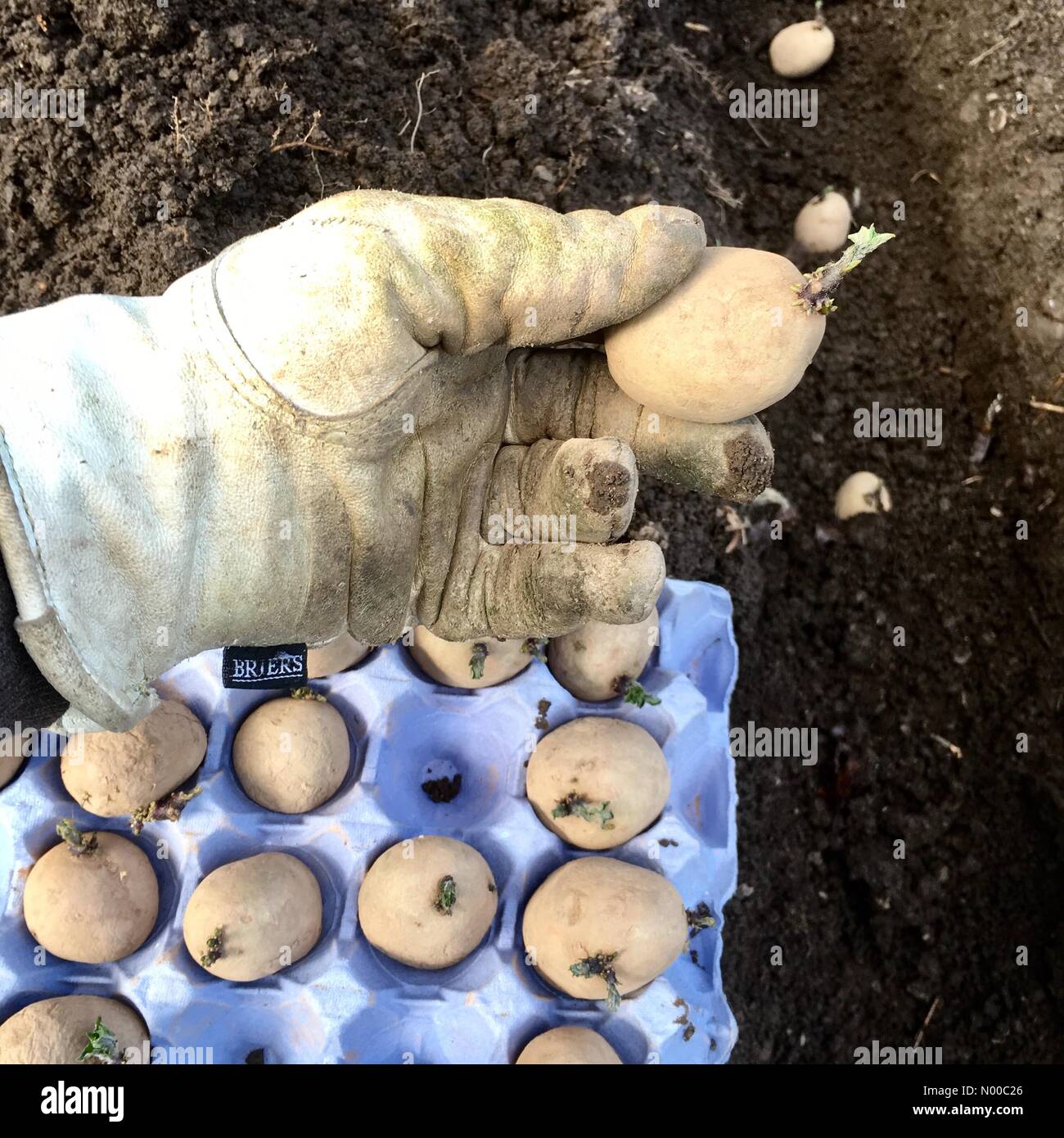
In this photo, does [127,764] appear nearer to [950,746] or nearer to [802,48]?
[950,746]

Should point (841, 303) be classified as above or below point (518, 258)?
above

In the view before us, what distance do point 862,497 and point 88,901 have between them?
3.56 metres

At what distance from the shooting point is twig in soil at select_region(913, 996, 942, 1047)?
11.9 ft

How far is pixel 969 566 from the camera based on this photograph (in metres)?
3.93

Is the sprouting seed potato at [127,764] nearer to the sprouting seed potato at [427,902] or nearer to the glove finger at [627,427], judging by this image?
the sprouting seed potato at [427,902]

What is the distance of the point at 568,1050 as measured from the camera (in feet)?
8.14

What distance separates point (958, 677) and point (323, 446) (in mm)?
3362

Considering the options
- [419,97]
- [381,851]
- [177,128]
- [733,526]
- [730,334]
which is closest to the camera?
[730,334]

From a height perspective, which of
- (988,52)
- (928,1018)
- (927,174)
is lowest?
(928,1018)

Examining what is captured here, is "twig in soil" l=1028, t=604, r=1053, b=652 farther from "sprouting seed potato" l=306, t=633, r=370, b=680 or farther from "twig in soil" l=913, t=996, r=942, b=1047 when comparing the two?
"sprouting seed potato" l=306, t=633, r=370, b=680

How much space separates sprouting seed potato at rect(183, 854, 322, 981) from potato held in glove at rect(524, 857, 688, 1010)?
0.73 m

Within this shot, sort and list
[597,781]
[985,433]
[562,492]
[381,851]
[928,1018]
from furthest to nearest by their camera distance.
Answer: [985,433] < [928,1018] < [381,851] < [597,781] < [562,492]

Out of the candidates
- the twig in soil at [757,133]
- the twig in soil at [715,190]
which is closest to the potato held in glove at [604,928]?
the twig in soil at [715,190]

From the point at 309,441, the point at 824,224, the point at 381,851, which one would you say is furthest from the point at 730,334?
the point at 824,224
